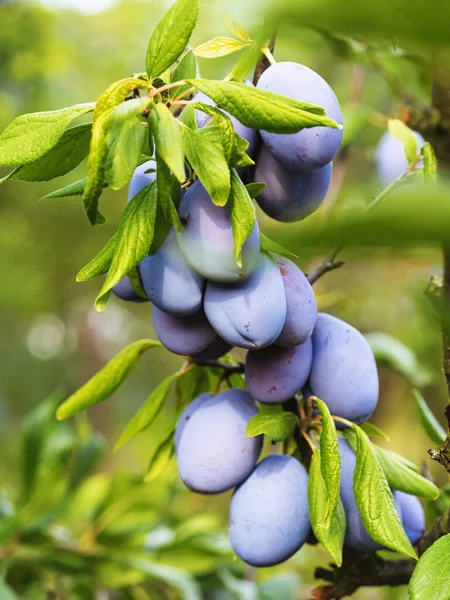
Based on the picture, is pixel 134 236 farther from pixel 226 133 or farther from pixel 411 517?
pixel 411 517

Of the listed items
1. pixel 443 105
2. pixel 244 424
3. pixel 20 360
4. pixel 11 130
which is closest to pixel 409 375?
pixel 443 105

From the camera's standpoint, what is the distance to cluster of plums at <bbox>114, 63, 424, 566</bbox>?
34cm

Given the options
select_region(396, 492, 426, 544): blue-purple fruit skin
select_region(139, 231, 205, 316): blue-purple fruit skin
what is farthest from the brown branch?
select_region(139, 231, 205, 316): blue-purple fruit skin

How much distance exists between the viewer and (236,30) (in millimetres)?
404

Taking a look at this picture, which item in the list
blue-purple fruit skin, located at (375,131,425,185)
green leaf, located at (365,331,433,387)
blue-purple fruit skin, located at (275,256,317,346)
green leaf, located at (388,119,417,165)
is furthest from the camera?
green leaf, located at (365,331,433,387)

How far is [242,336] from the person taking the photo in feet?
1.13

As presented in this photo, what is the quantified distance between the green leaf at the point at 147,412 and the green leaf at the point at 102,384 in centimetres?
3

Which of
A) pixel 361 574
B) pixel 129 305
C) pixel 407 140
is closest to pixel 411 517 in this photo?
pixel 361 574

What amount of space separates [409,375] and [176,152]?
1.97 feet

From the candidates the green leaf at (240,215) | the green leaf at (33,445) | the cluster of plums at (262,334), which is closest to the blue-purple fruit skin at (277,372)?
the cluster of plums at (262,334)

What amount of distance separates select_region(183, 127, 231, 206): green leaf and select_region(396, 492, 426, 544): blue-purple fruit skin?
0.82 feet

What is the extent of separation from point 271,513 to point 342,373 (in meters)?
0.09

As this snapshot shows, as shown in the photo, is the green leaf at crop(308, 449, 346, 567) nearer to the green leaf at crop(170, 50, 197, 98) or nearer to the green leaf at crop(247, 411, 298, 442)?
the green leaf at crop(247, 411, 298, 442)

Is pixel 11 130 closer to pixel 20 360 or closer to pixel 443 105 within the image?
pixel 443 105
